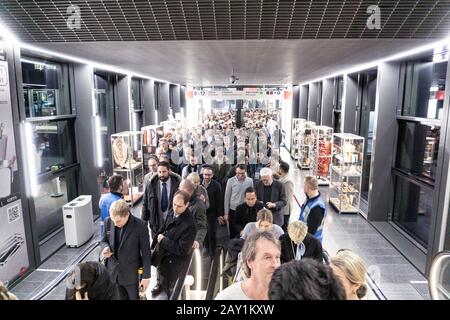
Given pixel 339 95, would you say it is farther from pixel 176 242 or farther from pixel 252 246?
pixel 252 246

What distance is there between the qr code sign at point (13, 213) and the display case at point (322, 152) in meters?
8.31

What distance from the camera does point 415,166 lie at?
7.29 metres

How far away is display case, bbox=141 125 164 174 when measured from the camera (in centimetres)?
952

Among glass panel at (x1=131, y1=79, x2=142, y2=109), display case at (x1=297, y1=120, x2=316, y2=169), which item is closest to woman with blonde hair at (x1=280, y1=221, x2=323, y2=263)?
display case at (x1=297, y1=120, x2=316, y2=169)

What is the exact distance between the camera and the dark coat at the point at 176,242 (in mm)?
3727

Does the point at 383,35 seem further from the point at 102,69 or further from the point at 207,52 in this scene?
the point at 102,69

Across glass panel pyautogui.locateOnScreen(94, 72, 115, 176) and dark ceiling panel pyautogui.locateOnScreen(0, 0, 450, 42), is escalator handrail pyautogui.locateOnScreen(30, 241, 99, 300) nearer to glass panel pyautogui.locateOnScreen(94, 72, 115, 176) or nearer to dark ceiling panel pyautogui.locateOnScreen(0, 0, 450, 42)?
dark ceiling panel pyautogui.locateOnScreen(0, 0, 450, 42)

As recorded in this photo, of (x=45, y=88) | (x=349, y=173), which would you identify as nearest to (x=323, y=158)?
(x=349, y=173)

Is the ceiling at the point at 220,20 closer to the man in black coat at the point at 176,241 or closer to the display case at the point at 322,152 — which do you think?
the man in black coat at the point at 176,241

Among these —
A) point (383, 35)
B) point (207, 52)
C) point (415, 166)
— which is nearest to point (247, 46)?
point (207, 52)

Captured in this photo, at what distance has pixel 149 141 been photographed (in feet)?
33.1

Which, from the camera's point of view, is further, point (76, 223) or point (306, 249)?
point (76, 223)

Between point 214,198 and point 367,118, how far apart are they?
6096 millimetres
